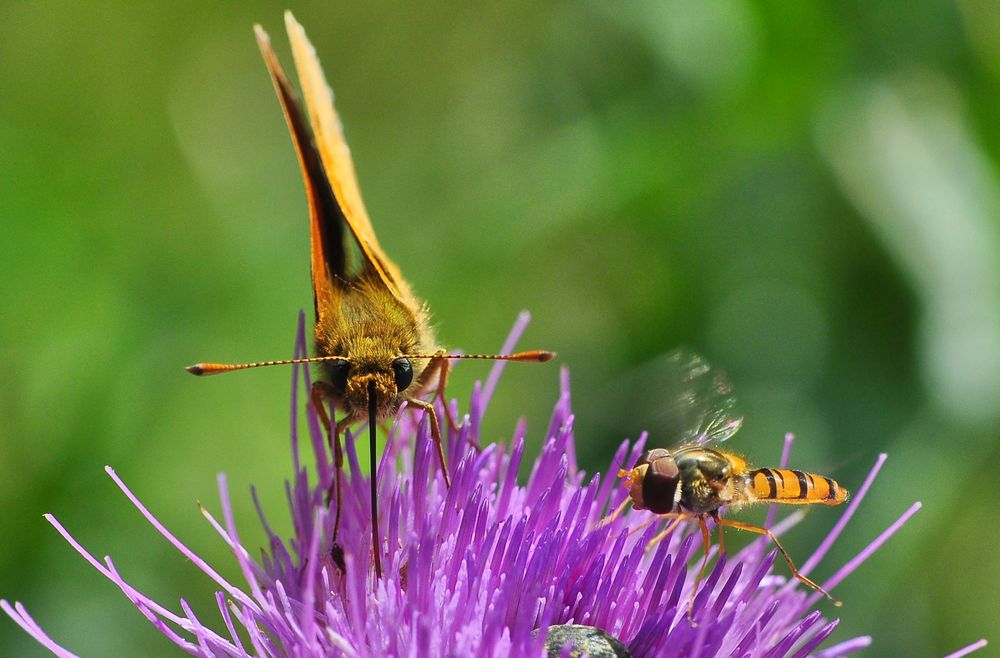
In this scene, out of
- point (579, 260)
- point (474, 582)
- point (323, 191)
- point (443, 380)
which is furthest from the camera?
point (579, 260)

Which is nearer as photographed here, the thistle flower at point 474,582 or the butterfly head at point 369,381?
the thistle flower at point 474,582

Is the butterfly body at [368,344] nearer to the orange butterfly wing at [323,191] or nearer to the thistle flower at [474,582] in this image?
the orange butterfly wing at [323,191]

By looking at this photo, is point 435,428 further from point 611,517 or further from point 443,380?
point 611,517

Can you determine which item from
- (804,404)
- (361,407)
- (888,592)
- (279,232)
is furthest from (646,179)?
(361,407)

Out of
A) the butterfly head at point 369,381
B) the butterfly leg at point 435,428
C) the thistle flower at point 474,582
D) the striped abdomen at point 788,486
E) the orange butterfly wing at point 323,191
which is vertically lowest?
the thistle flower at point 474,582

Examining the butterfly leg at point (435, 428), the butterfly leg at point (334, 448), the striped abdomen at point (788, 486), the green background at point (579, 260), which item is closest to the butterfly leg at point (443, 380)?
the butterfly leg at point (435, 428)

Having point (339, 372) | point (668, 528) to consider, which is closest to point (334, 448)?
point (339, 372)

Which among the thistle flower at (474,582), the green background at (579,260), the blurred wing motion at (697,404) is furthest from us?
the green background at (579,260)
